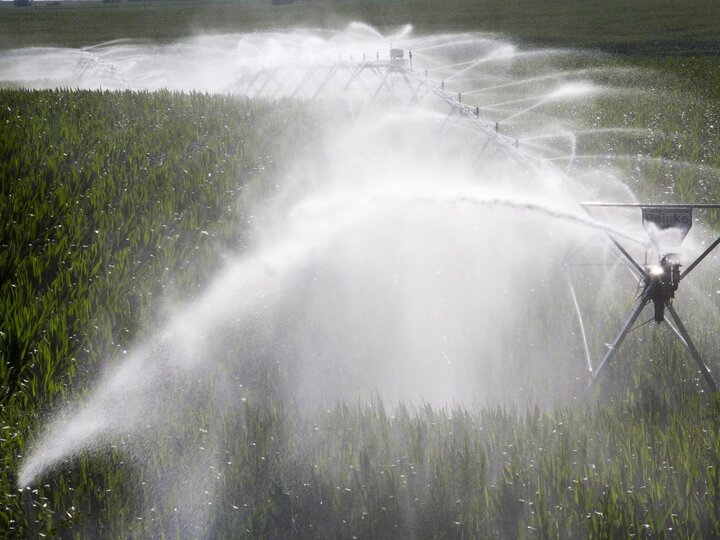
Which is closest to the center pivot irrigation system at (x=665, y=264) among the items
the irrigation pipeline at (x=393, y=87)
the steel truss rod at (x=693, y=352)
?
the steel truss rod at (x=693, y=352)

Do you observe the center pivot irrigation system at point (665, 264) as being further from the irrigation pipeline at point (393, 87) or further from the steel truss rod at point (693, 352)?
the irrigation pipeline at point (393, 87)

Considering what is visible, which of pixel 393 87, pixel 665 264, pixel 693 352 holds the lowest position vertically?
pixel 693 352

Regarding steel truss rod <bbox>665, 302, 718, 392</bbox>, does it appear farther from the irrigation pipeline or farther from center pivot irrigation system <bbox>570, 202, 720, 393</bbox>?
the irrigation pipeline

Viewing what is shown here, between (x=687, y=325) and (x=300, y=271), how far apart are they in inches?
99.6

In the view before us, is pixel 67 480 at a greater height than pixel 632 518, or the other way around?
pixel 67 480

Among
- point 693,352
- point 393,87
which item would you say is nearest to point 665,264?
point 693,352

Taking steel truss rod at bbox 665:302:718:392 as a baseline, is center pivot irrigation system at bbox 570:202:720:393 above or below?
above

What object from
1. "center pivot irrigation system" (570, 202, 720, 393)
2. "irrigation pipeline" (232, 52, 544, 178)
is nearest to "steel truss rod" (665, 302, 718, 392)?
"center pivot irrigation system" (570, 202, 720, 393)

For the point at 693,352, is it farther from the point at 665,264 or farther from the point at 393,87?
the point at 393,87

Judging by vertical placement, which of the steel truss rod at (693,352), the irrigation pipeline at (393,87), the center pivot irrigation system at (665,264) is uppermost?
the irrigation pipeline at (393,87)

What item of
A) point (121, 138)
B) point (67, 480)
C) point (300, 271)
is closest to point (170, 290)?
point (300, 271)

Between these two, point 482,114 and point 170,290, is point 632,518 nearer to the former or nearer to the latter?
point 170,290

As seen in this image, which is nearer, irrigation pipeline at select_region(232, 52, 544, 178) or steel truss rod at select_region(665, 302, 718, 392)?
steel truss rod at select_region(665, 302, 718, 392)

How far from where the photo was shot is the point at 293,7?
63750 millimetres
